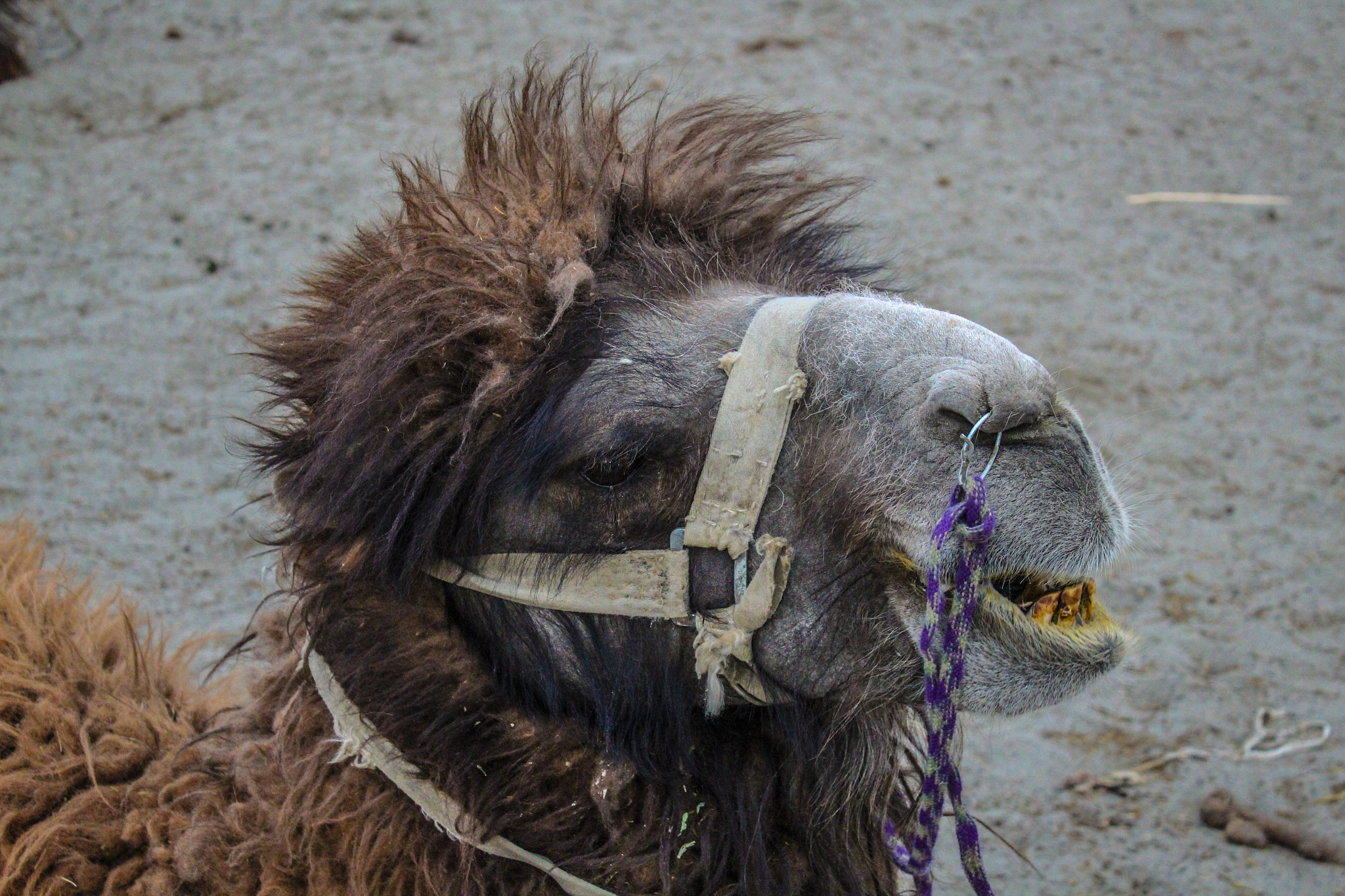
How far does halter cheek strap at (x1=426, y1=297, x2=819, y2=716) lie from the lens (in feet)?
6.21

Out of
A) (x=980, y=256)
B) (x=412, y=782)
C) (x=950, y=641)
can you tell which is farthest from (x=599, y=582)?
(x=980, y=256)

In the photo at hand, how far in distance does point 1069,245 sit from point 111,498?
4.26 metres

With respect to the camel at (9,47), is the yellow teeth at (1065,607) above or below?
above

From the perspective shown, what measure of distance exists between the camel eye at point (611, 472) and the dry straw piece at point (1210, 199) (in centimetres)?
489

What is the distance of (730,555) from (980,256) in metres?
4.10

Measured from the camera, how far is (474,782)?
197 cm

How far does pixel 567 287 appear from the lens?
197 centimetres

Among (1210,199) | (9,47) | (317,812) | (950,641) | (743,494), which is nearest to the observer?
(950,641)

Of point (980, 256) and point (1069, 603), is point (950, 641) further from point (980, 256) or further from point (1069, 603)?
point (980, 256)

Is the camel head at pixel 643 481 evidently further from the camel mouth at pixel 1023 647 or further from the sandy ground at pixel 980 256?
the sandy ground at pixel 980 256

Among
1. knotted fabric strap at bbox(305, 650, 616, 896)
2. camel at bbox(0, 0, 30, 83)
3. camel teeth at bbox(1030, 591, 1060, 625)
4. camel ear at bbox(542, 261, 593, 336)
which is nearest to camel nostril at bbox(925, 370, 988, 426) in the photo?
camel teeth at bbox(1030, 591, 1060, 625)

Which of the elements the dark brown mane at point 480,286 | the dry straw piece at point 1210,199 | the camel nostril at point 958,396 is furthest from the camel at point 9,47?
the camel nostril at point 958,396

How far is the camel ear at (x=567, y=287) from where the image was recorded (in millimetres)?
Result: 1956

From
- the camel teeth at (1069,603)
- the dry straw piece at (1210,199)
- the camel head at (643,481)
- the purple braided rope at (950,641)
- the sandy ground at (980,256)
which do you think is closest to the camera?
the purple braided rope at (950,641)
